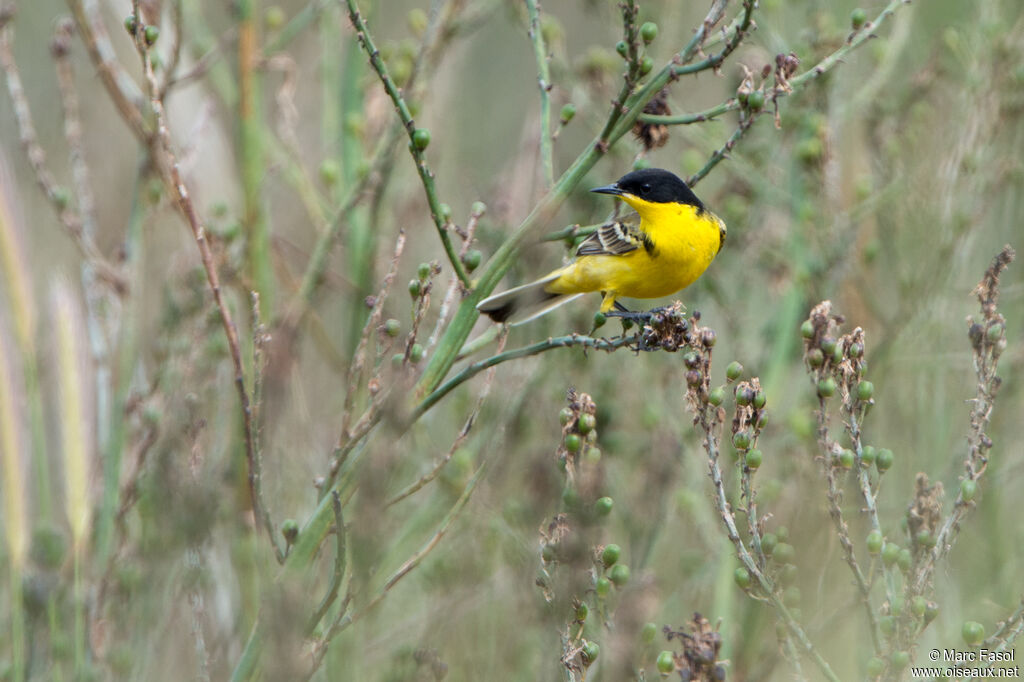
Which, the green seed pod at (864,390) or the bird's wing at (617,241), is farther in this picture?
the bird's wing at (617,241)

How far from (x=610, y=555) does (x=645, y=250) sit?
1.91m

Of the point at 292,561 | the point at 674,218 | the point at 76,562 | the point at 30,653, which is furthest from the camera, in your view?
the point at 674,218

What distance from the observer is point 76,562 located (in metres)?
2.50

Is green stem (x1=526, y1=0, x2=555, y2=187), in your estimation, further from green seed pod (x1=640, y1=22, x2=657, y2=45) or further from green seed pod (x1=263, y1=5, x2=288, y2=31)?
green seed pod (x1=263, y1=5, x2=288, y2=31)

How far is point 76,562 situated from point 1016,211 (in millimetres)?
4024

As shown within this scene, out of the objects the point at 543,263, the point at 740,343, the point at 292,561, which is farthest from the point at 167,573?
the point at 740,343

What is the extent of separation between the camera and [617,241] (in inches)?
158

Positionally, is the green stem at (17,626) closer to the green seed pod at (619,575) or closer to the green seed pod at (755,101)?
the green seed pod at (619,575)

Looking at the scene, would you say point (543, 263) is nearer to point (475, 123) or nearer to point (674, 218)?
point (674, 218)

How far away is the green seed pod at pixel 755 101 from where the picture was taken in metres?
2.47

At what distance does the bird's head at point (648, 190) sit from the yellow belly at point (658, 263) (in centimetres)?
5

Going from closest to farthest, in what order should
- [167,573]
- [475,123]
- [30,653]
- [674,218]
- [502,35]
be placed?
[30,653], [167,573], [674,218], [475,123], [502,35]

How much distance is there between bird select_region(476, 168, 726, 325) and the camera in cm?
390

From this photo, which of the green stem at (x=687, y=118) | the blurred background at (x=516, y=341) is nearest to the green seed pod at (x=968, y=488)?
the blurred background at (x=516, y=341)
